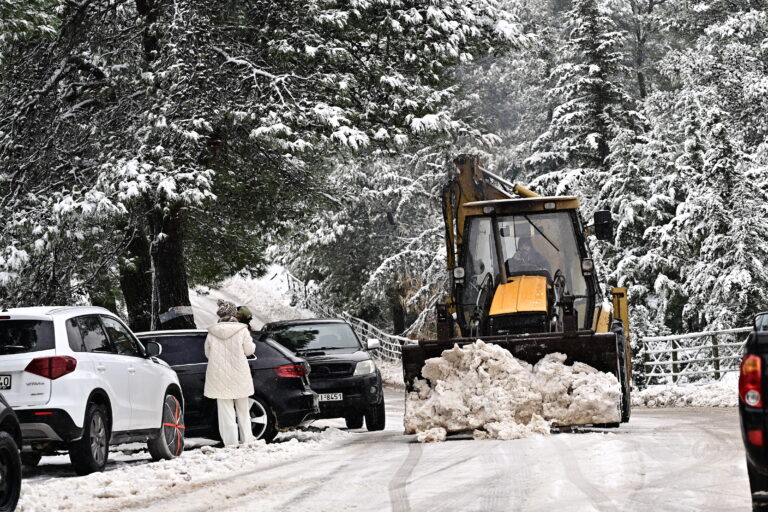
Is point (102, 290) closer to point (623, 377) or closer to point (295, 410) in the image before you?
point (295, 410)

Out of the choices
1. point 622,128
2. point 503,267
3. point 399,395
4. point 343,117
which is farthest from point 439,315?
point 622,128

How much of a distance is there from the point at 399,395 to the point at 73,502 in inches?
913

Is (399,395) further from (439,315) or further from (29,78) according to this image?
(439,315)

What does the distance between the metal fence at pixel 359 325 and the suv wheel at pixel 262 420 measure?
948 inches

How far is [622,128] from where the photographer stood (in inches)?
1324

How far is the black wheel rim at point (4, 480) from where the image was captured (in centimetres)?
840

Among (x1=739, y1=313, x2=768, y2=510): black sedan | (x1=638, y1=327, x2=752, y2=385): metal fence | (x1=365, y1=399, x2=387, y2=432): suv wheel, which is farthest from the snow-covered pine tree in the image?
(x1=739, y1=313, x2=768, y2=510): black sedan

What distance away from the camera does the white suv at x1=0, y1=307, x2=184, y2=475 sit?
1091 centimetres

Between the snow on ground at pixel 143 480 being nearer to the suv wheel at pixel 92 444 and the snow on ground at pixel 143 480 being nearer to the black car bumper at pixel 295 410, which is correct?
the suv wheel at pixel 92 444

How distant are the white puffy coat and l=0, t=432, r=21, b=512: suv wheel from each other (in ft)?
18.7

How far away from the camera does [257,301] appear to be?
200ft

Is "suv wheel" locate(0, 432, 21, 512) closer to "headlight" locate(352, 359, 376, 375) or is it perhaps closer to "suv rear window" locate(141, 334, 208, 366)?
"suv rear window" locate(141, 334, 208, 366)

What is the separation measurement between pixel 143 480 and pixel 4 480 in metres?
1.98

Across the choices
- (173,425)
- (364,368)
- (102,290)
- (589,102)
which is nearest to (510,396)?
(173,425)
